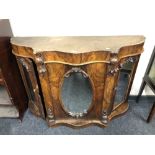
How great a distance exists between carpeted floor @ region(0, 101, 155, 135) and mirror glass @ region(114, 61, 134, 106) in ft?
0.69

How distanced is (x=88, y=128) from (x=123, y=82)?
494 mm

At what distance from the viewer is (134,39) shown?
4.24 feet

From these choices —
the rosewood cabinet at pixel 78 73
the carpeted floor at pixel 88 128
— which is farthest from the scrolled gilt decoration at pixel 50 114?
the carpeted floor at pixel 88 128

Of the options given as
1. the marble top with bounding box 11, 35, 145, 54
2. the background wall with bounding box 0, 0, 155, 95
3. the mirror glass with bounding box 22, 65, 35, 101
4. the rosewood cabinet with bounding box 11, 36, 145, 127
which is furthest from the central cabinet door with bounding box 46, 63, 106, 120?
the background wall with bounding box 0, 0, 155, 95

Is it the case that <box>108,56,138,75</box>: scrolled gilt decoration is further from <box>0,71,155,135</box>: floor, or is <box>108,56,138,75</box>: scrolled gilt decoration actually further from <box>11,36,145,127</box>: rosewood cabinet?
<box>0,71,155,135</box>: floor

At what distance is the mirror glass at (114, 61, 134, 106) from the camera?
1336 millimetres

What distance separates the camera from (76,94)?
1415 millimetres

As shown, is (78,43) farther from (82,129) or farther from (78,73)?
(82,129)
